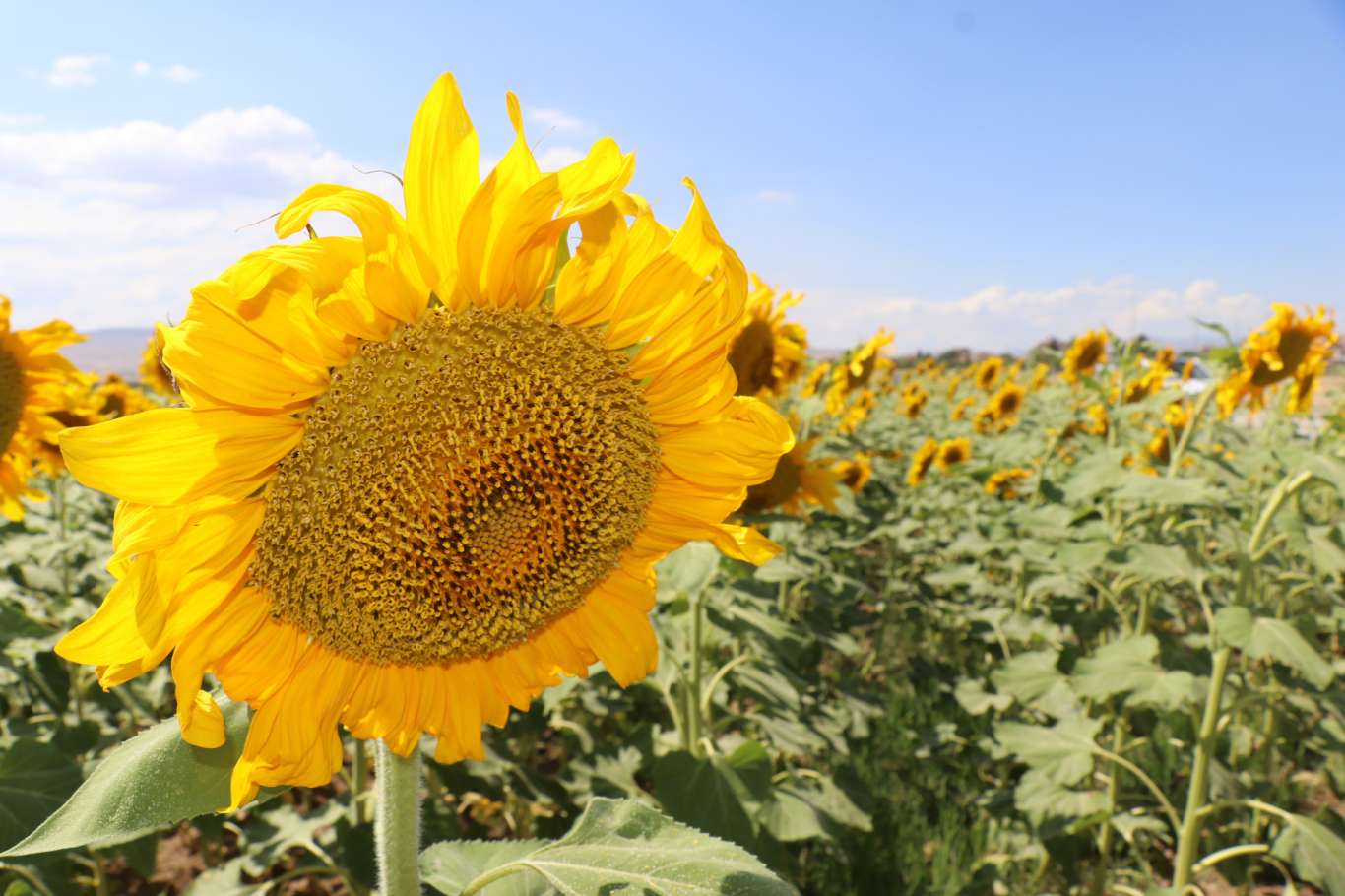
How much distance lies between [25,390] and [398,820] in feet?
7.68

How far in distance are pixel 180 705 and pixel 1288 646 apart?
341 centimetres

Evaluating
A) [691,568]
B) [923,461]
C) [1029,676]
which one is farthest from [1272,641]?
[923,461]

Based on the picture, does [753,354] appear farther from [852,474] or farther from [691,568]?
[852,474]

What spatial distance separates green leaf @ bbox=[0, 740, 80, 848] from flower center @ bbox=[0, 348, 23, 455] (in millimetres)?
1406

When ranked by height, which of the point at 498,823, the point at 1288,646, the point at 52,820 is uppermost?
the point at 52,820

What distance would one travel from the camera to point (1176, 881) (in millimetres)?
3316

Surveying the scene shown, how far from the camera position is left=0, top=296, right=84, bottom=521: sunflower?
2615 millimetres

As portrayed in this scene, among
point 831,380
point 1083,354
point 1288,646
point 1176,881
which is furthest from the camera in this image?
point 1083,354

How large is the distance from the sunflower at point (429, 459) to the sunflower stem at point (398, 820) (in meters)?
0.06

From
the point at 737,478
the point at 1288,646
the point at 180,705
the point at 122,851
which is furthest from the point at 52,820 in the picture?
the point at 1288,646

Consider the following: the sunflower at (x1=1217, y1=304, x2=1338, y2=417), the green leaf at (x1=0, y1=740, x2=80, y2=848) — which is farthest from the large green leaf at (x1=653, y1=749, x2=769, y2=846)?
the sunflower at (x1=1217, y1=304, x2=1338, y2=417)

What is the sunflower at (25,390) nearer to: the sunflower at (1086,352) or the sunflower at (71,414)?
the sunflower at (71,414)

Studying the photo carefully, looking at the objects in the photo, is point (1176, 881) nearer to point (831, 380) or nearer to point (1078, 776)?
point (1078, 776)

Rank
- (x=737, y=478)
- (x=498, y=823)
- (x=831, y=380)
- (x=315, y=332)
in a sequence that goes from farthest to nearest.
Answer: (x=831, y=380) < (x=498, y=823) < (x=737, y=478) < (x=315, y=332)
